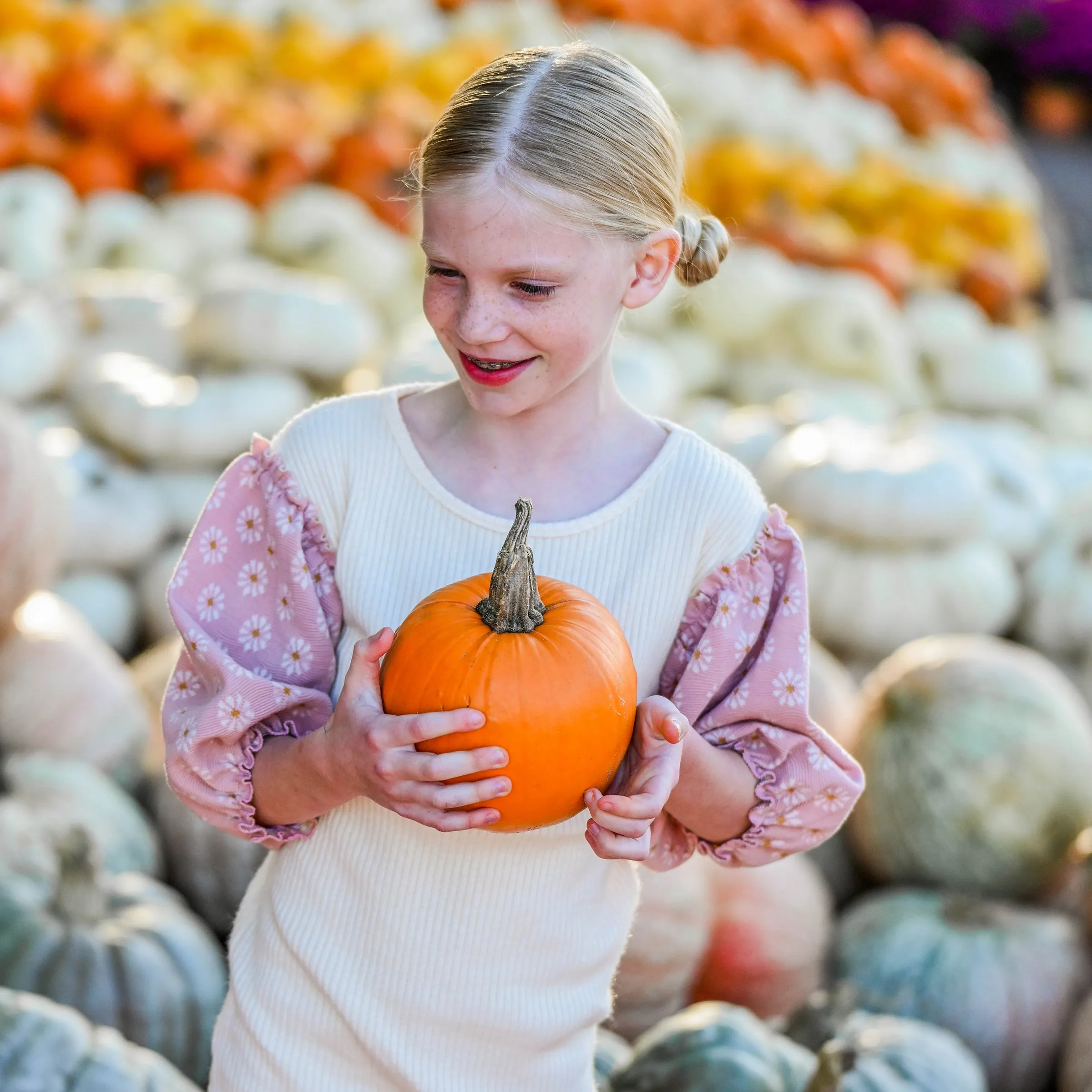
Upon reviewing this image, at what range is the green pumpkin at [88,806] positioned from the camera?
282 centimetres

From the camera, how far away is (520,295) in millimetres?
1479

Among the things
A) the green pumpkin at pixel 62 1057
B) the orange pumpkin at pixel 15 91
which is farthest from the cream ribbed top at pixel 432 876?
the orange pumpkin at pixel 15 91

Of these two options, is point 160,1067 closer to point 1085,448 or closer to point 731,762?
point 731,762

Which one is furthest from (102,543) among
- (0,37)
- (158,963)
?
(0,37)

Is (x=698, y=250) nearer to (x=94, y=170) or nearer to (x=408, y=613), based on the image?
(x=408, y=613)

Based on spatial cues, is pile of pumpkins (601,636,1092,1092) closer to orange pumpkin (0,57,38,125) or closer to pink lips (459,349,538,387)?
pink lips (459,349,538,387)

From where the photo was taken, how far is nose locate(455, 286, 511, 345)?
146 cm

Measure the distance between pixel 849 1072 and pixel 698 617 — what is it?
1071 mm

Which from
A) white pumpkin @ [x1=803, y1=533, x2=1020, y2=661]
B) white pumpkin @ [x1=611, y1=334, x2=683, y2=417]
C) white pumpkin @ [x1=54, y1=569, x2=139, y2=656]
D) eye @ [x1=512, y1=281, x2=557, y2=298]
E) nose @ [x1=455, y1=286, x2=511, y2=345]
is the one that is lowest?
white pumpkin @ [x1=54, y1=569, x2=139, y2=656]

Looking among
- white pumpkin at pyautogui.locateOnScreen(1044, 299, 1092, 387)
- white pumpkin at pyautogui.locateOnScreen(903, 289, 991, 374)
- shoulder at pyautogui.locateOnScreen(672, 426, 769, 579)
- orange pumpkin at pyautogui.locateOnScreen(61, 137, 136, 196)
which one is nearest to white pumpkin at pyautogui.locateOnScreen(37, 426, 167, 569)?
orange pumpkin at pyautogui.locateOnScreen(61, 137, 136, 196)

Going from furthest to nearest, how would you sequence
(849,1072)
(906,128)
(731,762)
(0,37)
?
1. (906,128)
2. (0,37)
3. (849,1072)
4. (731,762)

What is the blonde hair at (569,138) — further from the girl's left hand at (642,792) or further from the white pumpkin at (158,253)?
the white pumpkin at (158,253)

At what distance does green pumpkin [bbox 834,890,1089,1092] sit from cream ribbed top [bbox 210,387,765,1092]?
1.44 meters

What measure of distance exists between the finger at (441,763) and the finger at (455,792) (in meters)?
0.01
